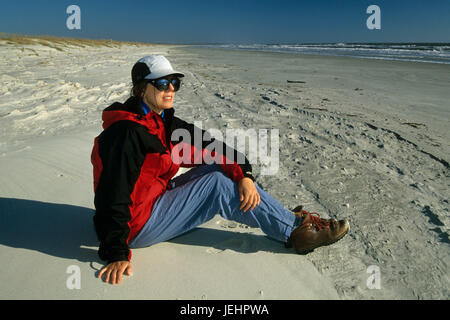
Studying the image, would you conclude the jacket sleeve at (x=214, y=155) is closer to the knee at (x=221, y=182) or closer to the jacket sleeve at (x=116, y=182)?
the knee at (x=221, y=182)

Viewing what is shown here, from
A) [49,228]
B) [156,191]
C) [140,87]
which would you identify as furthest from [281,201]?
[49,228]

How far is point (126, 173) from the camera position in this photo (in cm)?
158

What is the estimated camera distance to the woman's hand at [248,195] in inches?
70.7

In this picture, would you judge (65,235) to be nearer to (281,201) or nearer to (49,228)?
(49,228)

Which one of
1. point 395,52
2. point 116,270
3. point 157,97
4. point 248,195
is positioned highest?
point 395,52

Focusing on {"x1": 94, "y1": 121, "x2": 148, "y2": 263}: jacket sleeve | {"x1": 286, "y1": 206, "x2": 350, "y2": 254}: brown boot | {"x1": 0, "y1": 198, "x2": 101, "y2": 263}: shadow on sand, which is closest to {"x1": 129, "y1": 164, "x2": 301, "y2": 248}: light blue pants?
{"x1": 286, "y1": 206, "x2": 350, "y2": 254}: brown boot

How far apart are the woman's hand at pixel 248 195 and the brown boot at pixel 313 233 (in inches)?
14.8

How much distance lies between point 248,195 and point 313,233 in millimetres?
536

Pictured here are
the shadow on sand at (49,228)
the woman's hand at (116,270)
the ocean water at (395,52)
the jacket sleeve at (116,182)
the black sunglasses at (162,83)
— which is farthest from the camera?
the ocean water at (395,52)

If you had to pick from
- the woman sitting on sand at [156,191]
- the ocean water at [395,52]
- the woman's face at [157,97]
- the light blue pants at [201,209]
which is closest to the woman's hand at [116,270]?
the woman sitting on sand at [156,191]

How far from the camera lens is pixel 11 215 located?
7.77 ft
